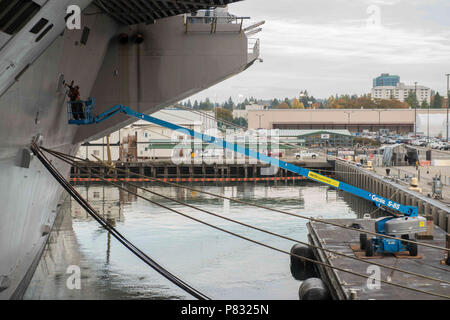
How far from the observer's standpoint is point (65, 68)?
1134cm

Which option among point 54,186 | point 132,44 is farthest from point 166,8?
point 54,186

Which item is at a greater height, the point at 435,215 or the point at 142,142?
the point at 142,142

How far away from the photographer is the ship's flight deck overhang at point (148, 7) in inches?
481

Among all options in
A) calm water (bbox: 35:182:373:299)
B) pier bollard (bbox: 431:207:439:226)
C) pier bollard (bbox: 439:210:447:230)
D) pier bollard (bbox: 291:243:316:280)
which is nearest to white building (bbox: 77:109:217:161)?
calm water (bbox: 35:182:373:299)

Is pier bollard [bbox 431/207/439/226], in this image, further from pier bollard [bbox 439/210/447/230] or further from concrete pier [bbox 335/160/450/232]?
pier bollard [bbox 439/210/447/230]

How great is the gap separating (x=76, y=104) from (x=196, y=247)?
11.4 meters

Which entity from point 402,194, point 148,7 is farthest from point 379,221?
point 402,194

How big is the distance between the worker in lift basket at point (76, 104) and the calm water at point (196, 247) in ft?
18.8

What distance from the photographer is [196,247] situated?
22469mm

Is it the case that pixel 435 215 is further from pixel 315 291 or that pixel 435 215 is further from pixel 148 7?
pixel 148 7

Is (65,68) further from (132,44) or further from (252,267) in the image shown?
(252,267)

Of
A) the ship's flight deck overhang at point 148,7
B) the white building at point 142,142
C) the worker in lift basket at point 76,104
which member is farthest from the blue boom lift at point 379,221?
the white building at point 142,142

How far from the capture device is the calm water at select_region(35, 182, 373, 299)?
55.5ft

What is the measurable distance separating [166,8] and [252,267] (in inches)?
393
